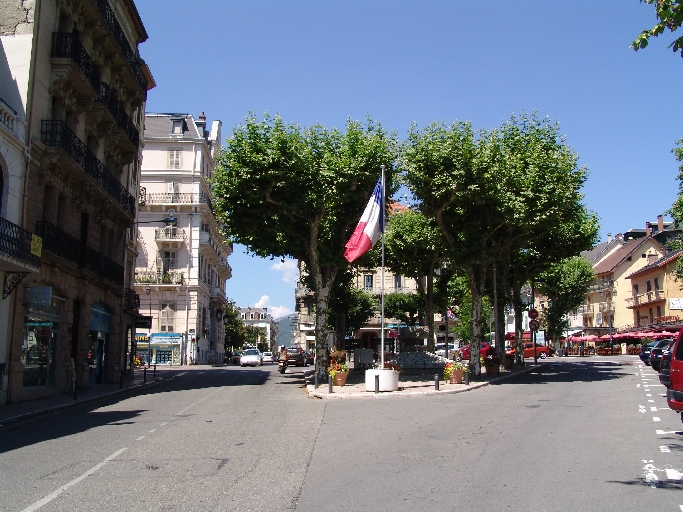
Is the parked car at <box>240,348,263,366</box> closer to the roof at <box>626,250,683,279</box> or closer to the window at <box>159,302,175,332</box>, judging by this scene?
the window at <box>159,302,175,332</box>

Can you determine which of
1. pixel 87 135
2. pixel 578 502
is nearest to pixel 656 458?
pixel 578 502

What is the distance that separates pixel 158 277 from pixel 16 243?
131 ft

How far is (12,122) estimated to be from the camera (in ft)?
65.3

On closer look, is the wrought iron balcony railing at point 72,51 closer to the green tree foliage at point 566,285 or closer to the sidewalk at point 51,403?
the sidewalk at point 51,403

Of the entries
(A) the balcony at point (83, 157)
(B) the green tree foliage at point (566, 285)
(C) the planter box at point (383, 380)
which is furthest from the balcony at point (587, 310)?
(C) the planter box at point (383, 380)

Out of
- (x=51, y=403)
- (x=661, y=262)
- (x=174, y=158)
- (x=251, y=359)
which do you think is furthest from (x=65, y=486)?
(x=661, y=262)

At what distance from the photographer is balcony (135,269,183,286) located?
57625 mm

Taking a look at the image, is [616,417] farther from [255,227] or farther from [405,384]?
[255,227]

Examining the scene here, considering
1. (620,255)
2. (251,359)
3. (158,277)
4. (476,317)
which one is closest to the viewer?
(476,317)

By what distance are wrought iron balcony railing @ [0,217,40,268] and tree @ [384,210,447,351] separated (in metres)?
22.0

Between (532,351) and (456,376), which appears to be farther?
(532,351)

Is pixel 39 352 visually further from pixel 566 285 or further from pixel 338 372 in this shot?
pixel 566 285

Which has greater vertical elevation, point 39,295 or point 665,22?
point 665,22

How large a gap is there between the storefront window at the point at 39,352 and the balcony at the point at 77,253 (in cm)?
255
